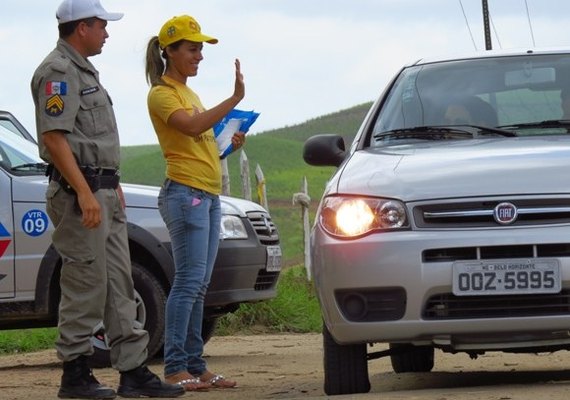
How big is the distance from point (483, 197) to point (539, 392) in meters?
0.90

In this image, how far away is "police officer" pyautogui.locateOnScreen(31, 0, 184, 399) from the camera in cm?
759

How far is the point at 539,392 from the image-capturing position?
7148mm

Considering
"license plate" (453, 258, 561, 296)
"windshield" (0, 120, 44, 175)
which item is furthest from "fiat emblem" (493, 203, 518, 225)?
"windshield" (0, 120, 44, 175)

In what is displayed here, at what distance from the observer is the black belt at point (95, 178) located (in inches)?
303

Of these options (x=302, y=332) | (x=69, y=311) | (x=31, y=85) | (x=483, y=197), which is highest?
(x=31, y=85)

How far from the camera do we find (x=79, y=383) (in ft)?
25.8

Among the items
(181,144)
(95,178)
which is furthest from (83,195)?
(181,144)

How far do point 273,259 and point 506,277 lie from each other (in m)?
4.47

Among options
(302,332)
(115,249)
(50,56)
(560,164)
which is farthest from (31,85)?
(302,332)

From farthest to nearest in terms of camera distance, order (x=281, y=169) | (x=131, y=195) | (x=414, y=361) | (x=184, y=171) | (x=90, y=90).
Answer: (x=281, y=169) < (x=131, y=195) < (x=414, y=361) < (x=184, y=171) < (x=90, y=90)

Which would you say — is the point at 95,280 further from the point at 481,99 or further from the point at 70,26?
the point at 481,99

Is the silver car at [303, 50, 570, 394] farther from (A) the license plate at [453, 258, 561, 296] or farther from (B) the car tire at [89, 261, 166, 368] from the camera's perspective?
(B) the car tire at [89, 261, 166, 368]

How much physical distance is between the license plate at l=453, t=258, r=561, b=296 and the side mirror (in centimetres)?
159

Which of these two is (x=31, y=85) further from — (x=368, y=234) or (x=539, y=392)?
(x=539, y=392)
